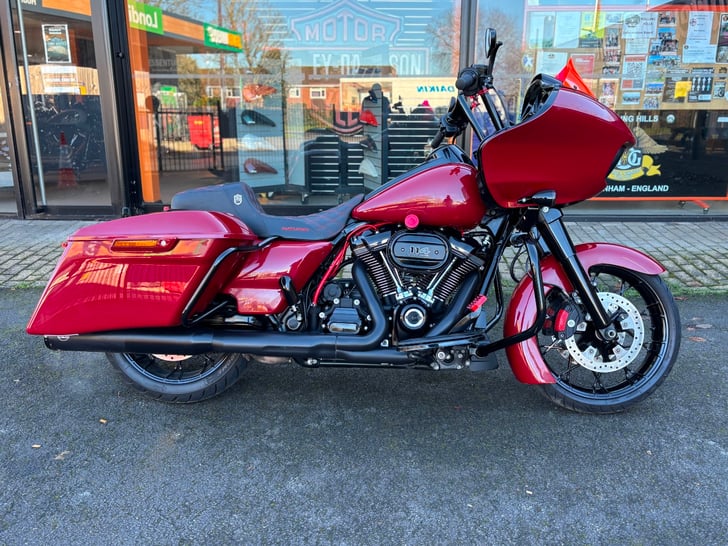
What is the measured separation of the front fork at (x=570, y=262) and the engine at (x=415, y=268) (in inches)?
13.5

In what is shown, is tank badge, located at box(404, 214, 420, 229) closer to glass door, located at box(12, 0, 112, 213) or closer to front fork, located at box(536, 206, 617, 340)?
front fork, located at box(536, 206, 617, 340)

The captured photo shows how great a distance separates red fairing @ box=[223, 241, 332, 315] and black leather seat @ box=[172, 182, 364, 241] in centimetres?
6

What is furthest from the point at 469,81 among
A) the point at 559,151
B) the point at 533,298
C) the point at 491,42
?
the point at 533,298

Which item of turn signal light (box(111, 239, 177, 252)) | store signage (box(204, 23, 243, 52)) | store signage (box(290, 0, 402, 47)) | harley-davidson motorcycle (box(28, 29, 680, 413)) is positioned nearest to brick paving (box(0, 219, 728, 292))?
harley-davidson motorcycle (box(28, 29, 680, 413))

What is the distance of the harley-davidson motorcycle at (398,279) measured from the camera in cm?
270

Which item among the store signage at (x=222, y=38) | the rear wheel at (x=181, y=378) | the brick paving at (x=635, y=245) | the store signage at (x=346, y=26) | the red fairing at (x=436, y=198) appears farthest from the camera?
the store signage at (x=222, y=38)

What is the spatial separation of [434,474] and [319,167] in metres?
5.71

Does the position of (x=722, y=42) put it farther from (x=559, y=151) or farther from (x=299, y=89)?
(x=559, y=151)

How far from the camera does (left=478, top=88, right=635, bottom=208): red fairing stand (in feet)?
8.09

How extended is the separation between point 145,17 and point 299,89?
203 cm

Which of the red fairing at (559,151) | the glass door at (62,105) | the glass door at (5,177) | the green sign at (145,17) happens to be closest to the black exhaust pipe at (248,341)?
the red fairing at (559,151)

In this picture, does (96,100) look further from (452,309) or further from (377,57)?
(452,309)

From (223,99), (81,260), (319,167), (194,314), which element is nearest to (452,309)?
(194,314)

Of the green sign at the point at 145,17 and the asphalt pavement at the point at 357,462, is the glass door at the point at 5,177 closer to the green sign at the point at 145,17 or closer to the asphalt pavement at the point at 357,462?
the green sign at the point at 145,17
